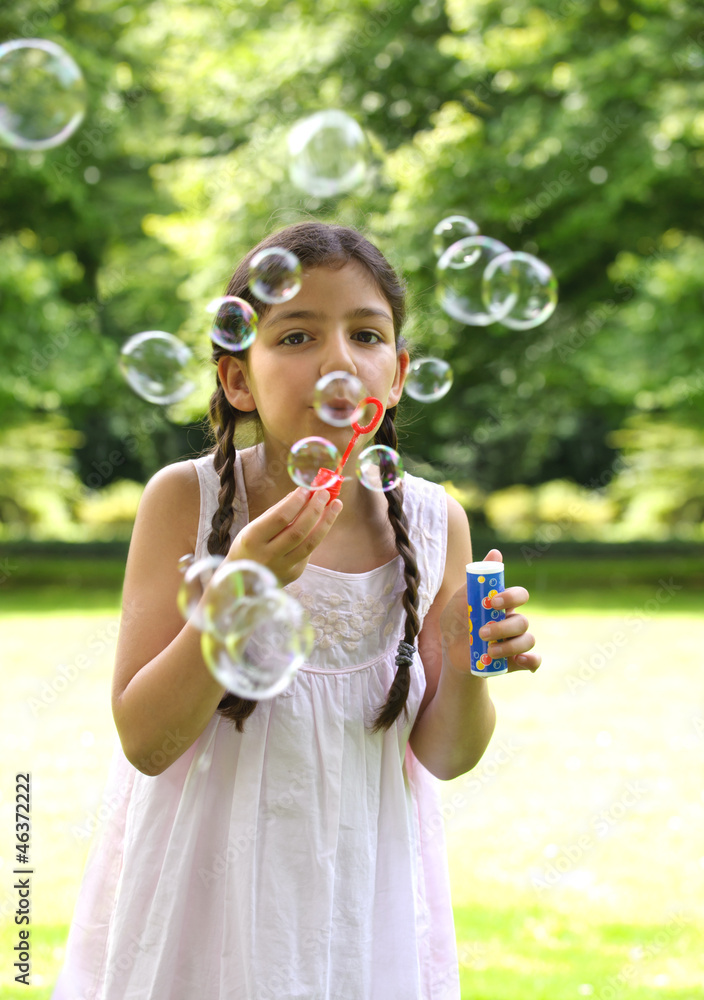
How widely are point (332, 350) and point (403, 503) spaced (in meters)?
0.37

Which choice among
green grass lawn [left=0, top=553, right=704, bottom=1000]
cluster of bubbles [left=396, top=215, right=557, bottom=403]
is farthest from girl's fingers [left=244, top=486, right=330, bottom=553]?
green grass lawn [left=0, top=553, right=704, bottom=1000]

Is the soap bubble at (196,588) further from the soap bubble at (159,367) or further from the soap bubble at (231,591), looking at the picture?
the soap bubble at (159,367)

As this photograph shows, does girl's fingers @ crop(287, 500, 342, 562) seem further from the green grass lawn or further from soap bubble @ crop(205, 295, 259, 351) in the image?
the green grass lawn

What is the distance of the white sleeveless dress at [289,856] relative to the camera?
A: 1431mm

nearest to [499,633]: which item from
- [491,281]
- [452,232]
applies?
[491,281]

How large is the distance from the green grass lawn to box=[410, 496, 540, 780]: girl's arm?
148cm

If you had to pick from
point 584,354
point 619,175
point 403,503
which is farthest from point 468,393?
point 403,503

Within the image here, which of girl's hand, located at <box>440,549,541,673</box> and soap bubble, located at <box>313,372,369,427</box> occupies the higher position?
soap bubble, located at <box>313,372,369,427</box>

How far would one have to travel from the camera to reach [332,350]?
151 centimetres

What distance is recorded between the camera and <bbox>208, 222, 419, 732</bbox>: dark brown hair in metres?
1.56

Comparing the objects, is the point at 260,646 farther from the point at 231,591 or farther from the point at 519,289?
the point at 519,289

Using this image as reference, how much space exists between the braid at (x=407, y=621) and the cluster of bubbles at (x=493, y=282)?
3.87 feet

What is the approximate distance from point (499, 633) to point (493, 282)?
157 cm

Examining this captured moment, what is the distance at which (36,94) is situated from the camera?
7.54 feet
